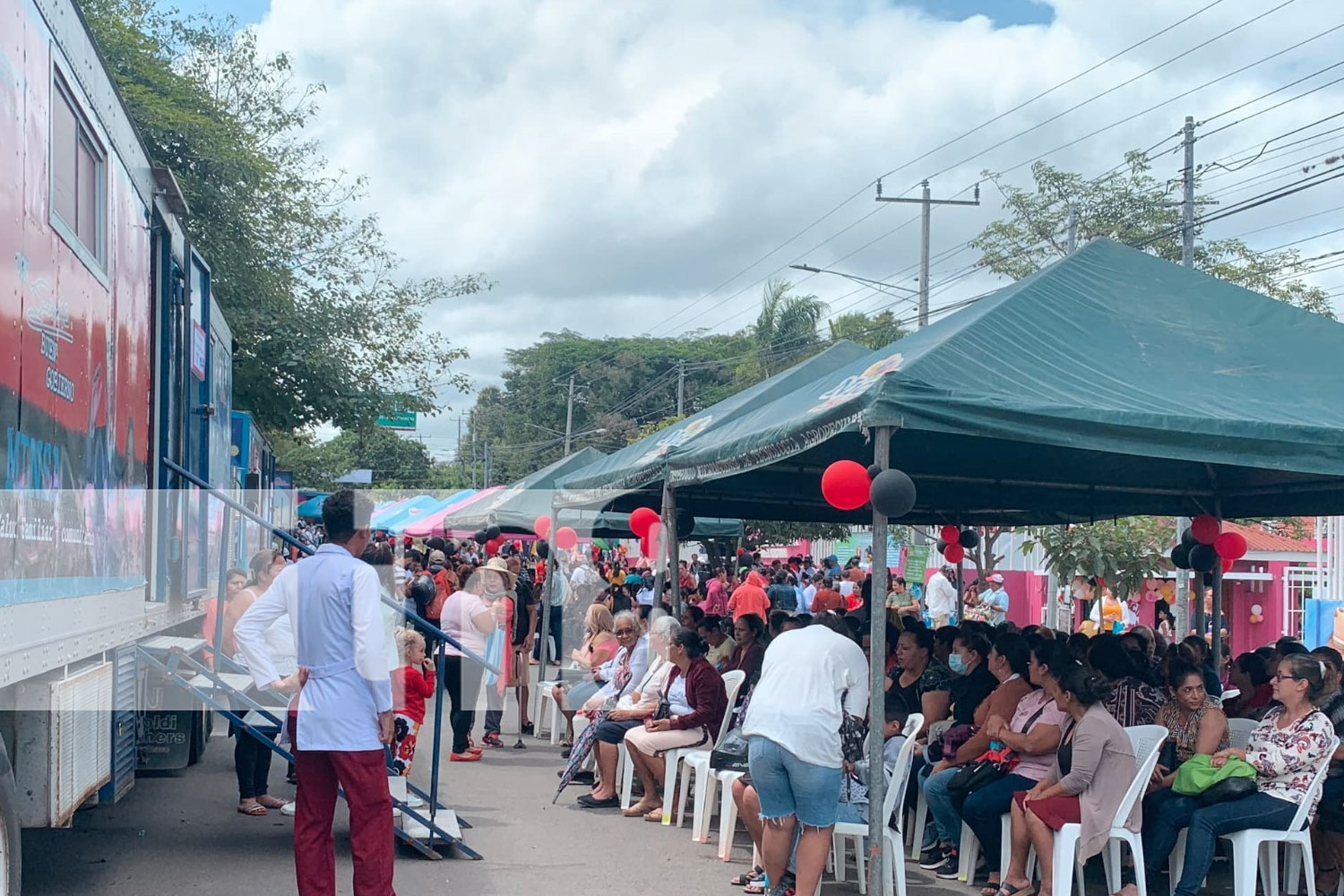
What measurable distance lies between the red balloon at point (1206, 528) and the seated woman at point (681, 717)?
452 cm

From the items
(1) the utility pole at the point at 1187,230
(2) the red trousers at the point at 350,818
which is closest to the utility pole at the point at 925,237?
(1) the utility pole at the point at 1187,230

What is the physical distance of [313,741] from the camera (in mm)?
5480

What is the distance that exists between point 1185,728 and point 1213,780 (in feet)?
1.82

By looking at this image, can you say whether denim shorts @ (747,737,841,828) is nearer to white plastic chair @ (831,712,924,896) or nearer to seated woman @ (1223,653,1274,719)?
white plastic chair @ (831,712,924,896)

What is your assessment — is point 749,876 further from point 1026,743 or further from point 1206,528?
point 1206,528

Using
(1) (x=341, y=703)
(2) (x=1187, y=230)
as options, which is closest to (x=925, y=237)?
(2) (x=1187, y=230)

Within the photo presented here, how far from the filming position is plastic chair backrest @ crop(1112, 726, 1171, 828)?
661cm

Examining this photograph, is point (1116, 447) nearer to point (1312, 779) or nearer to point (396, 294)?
point (1312, 779)

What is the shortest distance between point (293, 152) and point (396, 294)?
310 centimetres

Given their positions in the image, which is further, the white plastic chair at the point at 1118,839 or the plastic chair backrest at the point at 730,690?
the plastic chair backrest at the point at 730,690

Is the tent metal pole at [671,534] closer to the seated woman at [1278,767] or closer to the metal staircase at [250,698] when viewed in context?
the metal staircase at [250,698]

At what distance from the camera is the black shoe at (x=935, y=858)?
779 cm

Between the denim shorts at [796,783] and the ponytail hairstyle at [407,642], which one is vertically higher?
the ponytail hairstyle at [407,642]

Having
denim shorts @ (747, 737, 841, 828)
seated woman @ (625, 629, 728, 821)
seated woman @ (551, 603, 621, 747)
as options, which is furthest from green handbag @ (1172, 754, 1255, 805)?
seated woman @ (551, 603, 621, 747)
